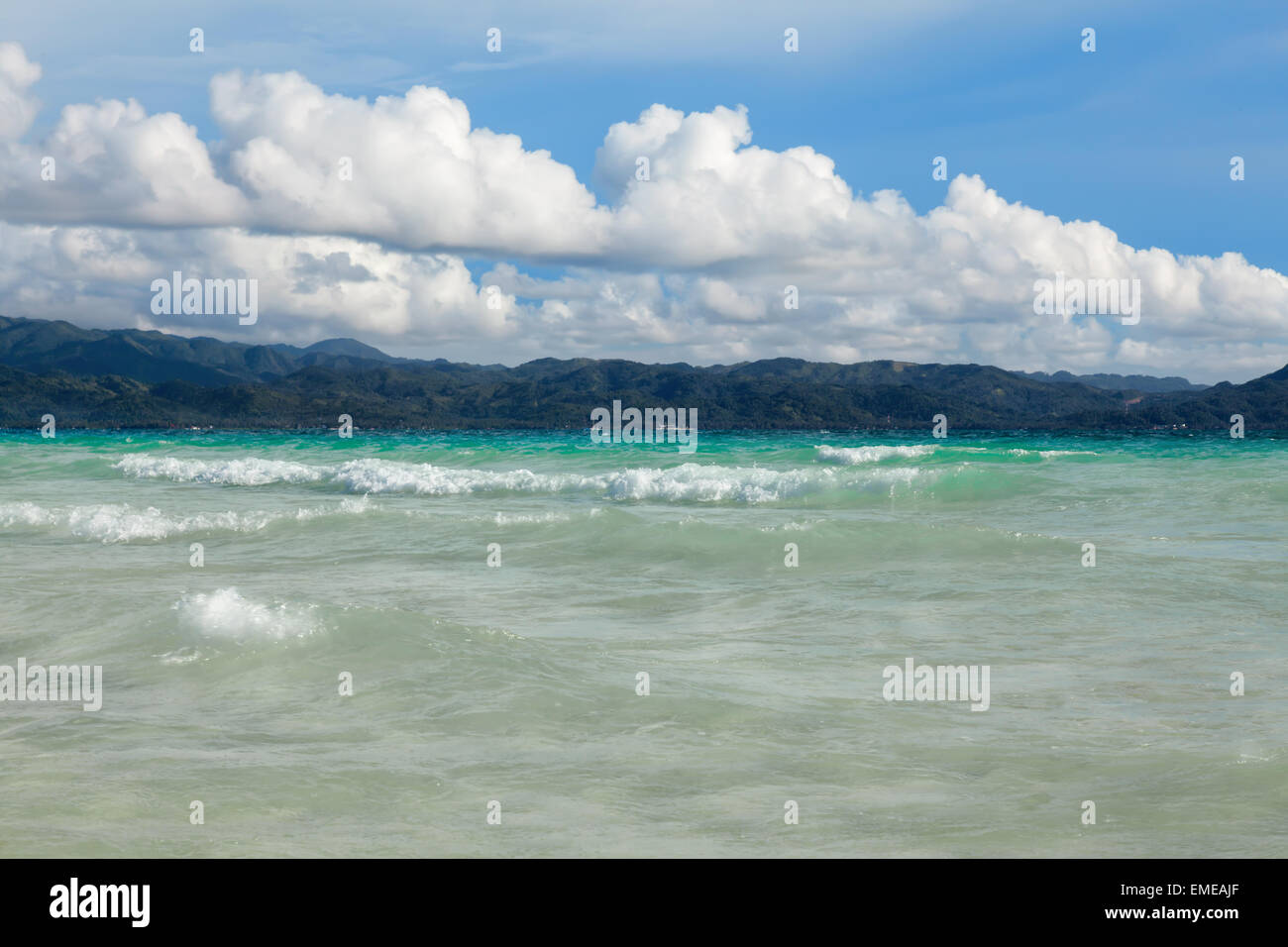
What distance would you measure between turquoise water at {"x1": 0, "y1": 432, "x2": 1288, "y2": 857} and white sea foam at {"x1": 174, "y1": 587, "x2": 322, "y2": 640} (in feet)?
0.16

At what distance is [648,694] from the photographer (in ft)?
29.4

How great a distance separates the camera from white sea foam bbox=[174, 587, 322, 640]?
10.9 metres

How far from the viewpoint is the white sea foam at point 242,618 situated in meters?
10.9

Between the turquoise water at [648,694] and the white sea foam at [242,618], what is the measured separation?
0.16 ft

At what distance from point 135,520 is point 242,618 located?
12583 millimetres

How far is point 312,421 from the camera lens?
15000cm
